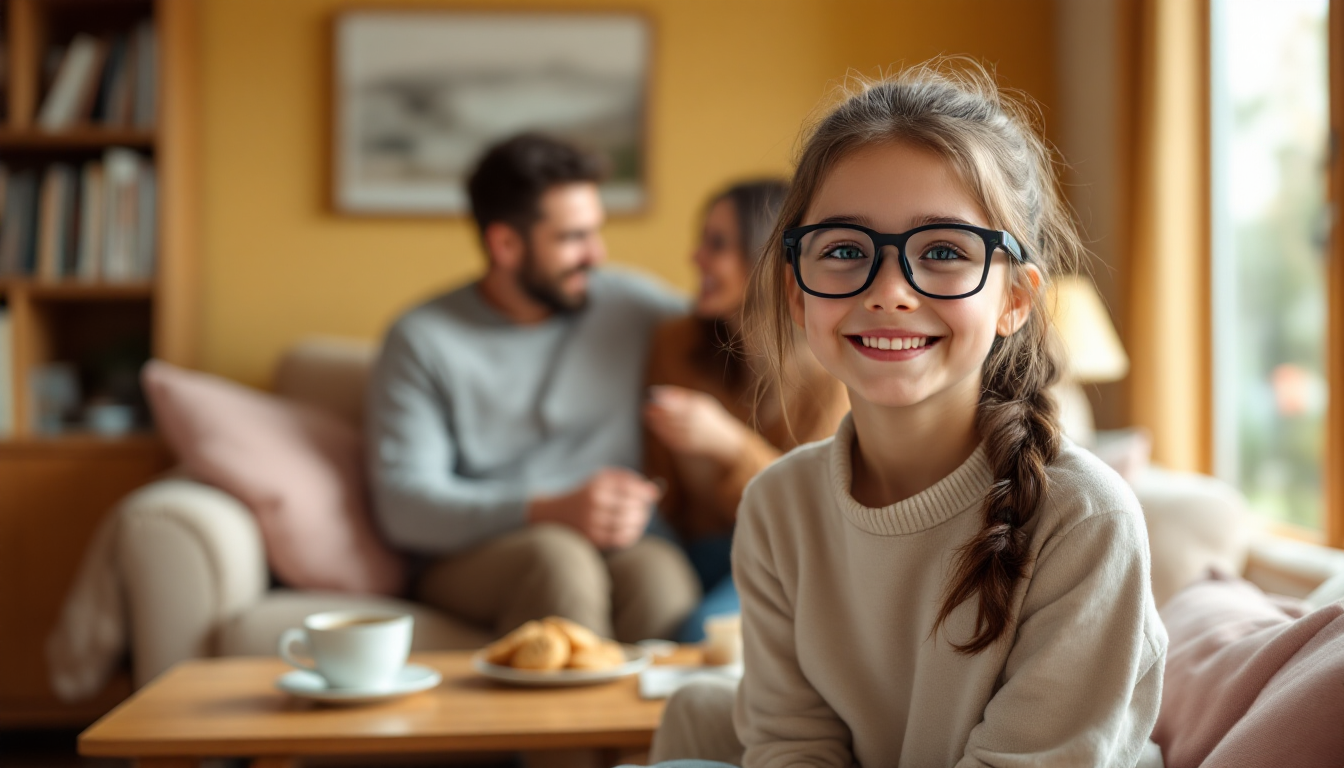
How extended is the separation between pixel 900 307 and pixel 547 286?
1.76 m

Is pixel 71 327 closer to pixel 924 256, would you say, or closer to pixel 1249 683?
pixel 924 256

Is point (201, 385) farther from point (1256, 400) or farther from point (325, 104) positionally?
point (1256, 400)

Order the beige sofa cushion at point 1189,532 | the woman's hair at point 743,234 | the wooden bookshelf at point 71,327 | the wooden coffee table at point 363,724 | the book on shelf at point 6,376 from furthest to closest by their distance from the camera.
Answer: the book on shelf at point 6,376 < the wooden bookshelf at point 71,327 < the woman's hair at point 743,234 < the beige sofa cushion at point 1189,532 < the wooden coffee table at point 363,724

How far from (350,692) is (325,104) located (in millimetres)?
2436

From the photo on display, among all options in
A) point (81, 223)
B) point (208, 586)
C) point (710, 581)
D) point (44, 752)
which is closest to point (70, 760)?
point (44, 752)

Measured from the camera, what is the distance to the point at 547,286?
2752 mm

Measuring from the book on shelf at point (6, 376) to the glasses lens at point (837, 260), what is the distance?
275cm

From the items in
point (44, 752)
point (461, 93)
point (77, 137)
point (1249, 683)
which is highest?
point (461, 93)

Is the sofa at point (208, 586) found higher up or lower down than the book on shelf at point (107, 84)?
lower down

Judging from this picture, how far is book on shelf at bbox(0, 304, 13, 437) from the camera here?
10.4 feet

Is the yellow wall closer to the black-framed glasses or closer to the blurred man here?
the blurred man

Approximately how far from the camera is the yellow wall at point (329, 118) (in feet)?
11.5

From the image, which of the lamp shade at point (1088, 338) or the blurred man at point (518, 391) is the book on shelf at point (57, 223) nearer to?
the blurred man at point (518, 391)

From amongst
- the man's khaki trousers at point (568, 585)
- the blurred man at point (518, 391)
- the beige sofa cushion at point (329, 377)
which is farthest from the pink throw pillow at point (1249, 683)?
the beige sofa cushion at point (329, 377)
